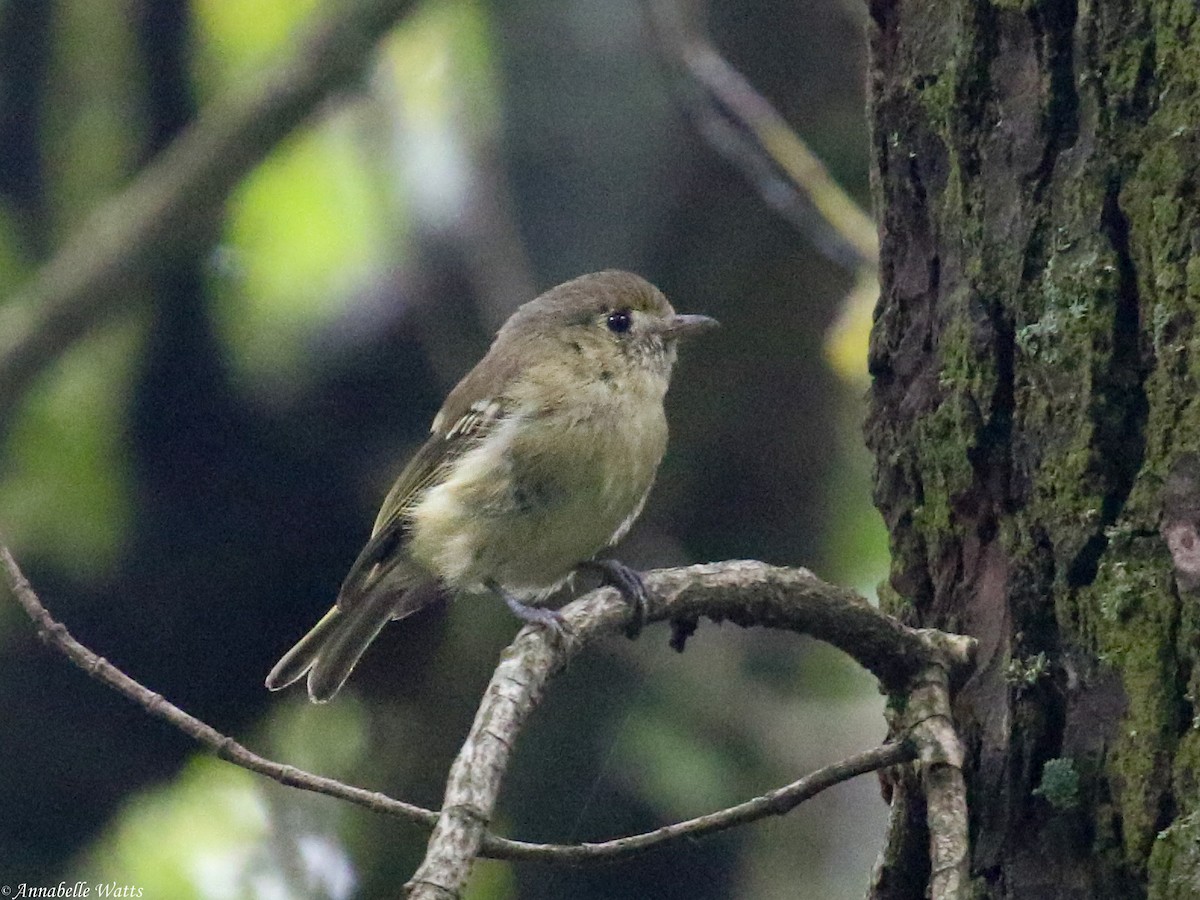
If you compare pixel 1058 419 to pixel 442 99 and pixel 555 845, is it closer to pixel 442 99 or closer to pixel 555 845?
pixel 555 845

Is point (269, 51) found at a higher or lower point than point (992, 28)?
higher

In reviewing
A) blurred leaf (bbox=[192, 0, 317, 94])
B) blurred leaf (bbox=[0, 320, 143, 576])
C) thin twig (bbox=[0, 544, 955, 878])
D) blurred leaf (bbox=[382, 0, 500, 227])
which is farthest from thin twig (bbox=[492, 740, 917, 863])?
blurred leaf (bbox=[192, 0, 317, 94])

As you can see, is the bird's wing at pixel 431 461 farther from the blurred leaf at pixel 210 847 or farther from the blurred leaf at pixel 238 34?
the blurred leaf at pixel 238 34

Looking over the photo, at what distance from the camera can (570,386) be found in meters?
4.27

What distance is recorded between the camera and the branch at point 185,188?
4102 millimetres

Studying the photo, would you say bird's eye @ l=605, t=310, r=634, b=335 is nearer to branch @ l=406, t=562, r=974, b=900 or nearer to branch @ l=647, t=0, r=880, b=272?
branch @ l=647, t=0, r=880, b=272

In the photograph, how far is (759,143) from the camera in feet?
15.7

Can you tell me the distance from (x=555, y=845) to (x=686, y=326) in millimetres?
2719

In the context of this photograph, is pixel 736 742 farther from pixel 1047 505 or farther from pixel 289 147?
pixel 1047 505

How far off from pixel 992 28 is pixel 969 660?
3.03 feet

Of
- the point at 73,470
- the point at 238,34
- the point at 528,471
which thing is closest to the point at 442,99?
the point at 238,34

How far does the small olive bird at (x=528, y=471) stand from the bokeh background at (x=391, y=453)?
30 centimetres

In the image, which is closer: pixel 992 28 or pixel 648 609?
pixel 648 609

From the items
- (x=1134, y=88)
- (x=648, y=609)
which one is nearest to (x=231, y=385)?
(x=648, y=609)
